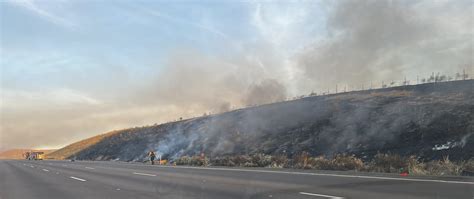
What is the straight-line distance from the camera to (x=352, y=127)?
36844 mm

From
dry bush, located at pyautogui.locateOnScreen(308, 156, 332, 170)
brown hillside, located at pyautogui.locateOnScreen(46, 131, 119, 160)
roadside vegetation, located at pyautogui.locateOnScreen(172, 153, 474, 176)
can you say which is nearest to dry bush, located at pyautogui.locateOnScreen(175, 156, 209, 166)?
roadside vegetation, located at pyautogui.locateOnScreen(172, 153, 474, 176)

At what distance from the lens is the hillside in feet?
95.7

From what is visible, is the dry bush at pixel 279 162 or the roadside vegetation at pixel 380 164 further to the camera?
the dry bush at pixel 279 162

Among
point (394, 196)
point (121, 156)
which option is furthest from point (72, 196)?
point (121, 156)

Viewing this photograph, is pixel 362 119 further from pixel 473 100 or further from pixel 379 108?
pixel 473 100

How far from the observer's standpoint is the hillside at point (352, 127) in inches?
1148

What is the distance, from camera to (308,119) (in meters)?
44.4

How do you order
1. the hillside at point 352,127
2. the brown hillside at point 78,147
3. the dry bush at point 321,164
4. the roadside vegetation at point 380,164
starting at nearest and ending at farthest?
the roadside vegetation at point 380,164 < the dry bush at point 321,164 < the hillside at point 352,127 < the brown hillside at point 78,147

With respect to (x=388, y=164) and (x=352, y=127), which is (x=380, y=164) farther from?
(x=352, y=127)

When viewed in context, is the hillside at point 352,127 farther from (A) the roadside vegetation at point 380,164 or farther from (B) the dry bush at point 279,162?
(B) the dry bush at point 279,162

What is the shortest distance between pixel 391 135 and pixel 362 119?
608cm

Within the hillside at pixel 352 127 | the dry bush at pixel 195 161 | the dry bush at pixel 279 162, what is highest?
the hillside at pixel 352 127

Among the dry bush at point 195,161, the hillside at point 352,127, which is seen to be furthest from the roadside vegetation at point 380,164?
the hillside at point 352,127

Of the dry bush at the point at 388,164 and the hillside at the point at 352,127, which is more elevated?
the hillside at the point at 352,127
